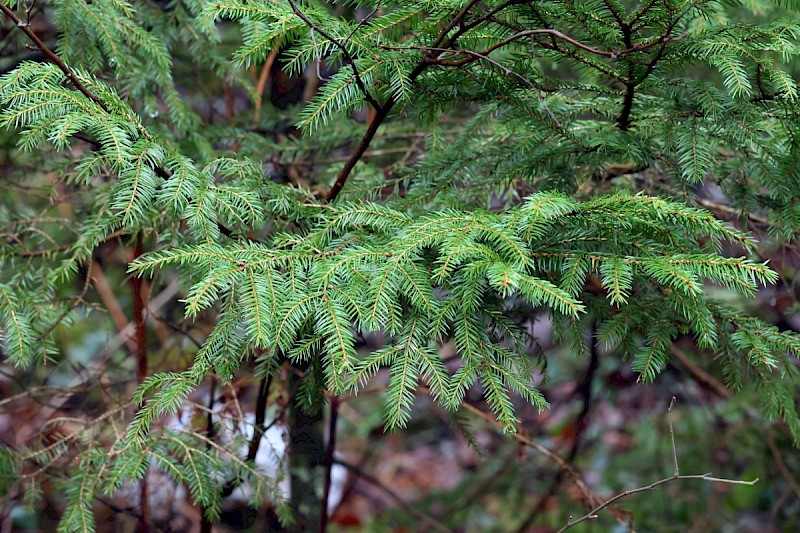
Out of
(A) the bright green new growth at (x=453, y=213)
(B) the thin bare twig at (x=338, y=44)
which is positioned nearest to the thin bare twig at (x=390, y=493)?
(A) the bright green new growth at (x=453, y=213)

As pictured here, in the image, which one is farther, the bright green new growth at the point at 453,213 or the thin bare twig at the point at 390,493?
the thin bare twig at the point at 390,493

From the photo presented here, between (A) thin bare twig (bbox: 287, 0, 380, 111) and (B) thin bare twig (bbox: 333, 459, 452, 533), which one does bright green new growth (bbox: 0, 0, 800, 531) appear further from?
(B) thin bare twig (bbox: 333, 459, 452, 533)

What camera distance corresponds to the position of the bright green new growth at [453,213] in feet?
4.07

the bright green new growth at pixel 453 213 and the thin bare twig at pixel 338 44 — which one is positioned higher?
the thin bare twig at pixel 338 44

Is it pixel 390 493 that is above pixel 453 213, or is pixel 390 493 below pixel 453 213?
below

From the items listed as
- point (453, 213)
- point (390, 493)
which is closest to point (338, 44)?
point (453, 213)

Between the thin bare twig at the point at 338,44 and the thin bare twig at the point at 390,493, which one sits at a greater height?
the thin bare twig at the point at 338,44

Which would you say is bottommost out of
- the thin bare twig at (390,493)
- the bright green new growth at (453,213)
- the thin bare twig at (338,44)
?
the thin bare twig at (390,493)

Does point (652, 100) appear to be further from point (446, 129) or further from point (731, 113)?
point (446, 129)

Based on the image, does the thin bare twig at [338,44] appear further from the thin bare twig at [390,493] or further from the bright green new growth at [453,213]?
the thin bare twig at [390,493]

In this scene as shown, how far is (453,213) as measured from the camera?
4.45 feet

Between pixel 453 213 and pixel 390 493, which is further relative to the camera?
pixel 390 493

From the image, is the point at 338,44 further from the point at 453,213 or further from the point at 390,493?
the point at 390,493

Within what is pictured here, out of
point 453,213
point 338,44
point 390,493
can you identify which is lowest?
point 390,493
